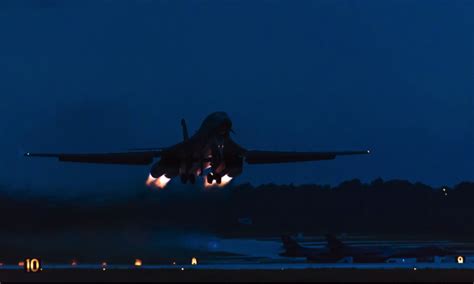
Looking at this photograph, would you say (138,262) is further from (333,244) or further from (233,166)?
(333,244)

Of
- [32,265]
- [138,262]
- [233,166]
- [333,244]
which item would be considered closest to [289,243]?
[333,244]

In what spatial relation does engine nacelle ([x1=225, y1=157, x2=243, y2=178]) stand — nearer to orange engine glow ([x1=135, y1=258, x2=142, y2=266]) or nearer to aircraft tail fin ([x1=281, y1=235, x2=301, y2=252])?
orange engine glow ([x1=135, y1=258, x2=142, y2=266])

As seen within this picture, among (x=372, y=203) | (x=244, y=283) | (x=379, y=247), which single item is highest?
(x=372, y=203)

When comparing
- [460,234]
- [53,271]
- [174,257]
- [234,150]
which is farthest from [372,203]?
[53,271]

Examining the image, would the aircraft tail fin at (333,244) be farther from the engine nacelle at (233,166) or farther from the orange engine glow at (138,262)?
the engine nacelle at (233,166)

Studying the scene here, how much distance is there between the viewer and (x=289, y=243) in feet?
288

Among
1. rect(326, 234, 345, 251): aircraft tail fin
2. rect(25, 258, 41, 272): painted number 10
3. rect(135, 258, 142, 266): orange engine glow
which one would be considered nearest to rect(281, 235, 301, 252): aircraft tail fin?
rect(326, 234, 345, 251): aircraft tail fin

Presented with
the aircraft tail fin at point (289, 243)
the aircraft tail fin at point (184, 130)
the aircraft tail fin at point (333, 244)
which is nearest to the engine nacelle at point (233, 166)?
the aircraft tail fin at point (184, 130)

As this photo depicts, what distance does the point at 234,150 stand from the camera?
64.0 m

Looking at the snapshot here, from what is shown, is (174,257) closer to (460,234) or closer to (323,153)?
(323,153)

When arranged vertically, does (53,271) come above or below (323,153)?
below

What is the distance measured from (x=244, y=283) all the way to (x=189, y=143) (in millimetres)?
13905

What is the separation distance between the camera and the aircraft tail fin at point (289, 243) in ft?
287

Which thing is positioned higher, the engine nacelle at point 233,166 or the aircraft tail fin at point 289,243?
the aircraft tail fin at point 289,243
